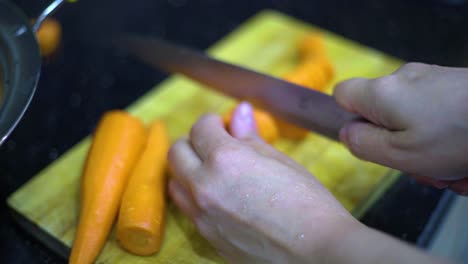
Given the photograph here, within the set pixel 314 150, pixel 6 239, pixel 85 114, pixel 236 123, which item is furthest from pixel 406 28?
pixel 6 239

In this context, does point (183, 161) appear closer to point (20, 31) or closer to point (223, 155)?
point (223, 155)

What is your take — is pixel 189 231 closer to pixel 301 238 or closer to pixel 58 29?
pixel 301 238

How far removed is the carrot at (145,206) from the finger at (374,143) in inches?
15.4

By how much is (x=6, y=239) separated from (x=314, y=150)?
0.71 meters

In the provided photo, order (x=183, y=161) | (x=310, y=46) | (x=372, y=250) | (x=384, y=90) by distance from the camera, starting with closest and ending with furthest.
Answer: (x=372, y=250), (x=384, y=90), (x=183, y=161), (x=310, y=46)

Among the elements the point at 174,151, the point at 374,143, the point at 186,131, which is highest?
the point at 374,143

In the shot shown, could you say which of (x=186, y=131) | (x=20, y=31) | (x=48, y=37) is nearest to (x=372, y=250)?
(x=186, y=131)

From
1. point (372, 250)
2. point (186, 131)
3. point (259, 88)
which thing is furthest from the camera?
point (186, 131)

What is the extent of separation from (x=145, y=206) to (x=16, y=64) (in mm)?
381

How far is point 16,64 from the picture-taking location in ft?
3.38

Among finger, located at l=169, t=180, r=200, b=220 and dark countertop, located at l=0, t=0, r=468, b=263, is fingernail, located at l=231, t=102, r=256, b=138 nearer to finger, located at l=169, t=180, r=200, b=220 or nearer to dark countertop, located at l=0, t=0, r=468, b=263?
finger, located at l=169, t=180, r=200, b=220

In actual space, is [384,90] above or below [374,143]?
above

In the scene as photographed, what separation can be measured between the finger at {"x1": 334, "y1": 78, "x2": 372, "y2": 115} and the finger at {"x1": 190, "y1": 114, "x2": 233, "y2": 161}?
0.75ft

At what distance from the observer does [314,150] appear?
1245mm
